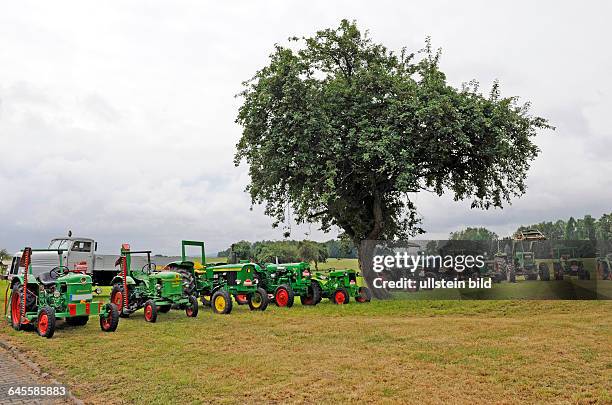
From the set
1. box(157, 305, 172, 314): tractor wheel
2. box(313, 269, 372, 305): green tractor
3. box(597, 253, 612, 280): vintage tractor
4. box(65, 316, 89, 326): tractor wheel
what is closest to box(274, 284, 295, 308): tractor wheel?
→ box(313, 269, 372, 305): green tractor

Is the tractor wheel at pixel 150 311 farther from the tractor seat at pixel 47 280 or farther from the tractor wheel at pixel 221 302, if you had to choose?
the tractor wheel at pixel 221 302

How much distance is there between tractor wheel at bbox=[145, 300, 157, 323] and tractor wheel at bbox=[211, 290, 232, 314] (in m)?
2.74

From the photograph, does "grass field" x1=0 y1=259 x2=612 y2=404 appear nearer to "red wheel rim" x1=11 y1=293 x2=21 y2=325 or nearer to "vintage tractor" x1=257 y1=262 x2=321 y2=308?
"red wheel rim" x1=11 y1=293 x2=21 y2=325

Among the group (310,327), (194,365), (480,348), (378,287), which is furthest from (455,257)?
(194,365)

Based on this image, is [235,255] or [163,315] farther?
[235,255]

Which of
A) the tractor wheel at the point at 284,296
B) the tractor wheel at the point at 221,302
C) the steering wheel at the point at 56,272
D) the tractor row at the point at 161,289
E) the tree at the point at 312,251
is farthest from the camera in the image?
the tree at the point at 312,251

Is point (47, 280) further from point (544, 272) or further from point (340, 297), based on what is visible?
point (544, 272)

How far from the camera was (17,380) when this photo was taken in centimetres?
801

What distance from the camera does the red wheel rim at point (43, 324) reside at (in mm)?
11430

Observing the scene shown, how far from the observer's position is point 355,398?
6.73 m

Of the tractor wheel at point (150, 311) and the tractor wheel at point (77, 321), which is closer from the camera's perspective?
the tractor wheel at point (77, 321)

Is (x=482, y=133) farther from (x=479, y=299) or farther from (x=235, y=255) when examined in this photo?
(x=235, y=255)

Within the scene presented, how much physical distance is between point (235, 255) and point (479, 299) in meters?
9.49

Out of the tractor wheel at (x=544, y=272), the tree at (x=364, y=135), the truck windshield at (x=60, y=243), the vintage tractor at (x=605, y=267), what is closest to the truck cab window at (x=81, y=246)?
the truck windshield at (x=60, y=243)
